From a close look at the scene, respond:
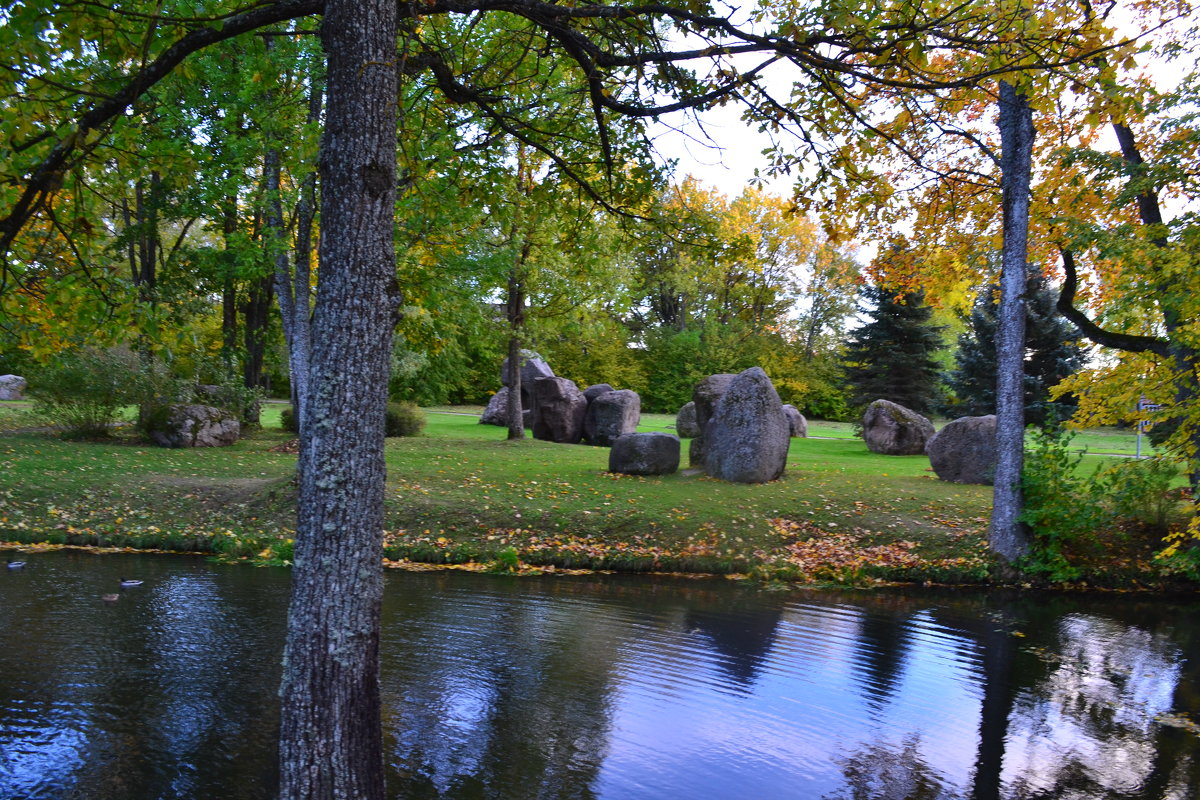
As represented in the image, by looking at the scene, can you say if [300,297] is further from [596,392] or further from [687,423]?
[687,423]

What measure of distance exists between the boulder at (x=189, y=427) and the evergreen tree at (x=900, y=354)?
21.2 meters

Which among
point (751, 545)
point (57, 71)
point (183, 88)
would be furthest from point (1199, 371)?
point (183, 88)

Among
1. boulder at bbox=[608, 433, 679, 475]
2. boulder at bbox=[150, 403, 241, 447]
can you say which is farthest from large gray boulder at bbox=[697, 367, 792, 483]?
boulder at bbox=[150, 403, 241, 447]

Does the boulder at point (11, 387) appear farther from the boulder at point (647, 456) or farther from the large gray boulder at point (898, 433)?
the large gray boulder at point (898, 433)

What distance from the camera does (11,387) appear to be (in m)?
30.8

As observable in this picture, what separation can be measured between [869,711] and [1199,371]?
6.79 metres

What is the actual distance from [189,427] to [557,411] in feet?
31.4

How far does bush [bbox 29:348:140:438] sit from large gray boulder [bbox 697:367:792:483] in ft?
42.9

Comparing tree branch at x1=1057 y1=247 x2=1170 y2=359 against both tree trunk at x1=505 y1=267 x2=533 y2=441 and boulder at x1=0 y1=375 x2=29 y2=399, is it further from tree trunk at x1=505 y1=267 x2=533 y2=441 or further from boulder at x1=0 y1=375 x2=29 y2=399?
boulder at x1=0 y1=375 x2=29 y2=399

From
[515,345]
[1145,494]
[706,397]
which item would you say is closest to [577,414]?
[515,345]

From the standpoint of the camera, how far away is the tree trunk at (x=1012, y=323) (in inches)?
467

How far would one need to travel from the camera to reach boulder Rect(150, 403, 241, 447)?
18.4m

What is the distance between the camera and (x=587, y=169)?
7.04 metres

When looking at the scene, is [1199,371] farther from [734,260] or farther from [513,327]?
[513,327]
